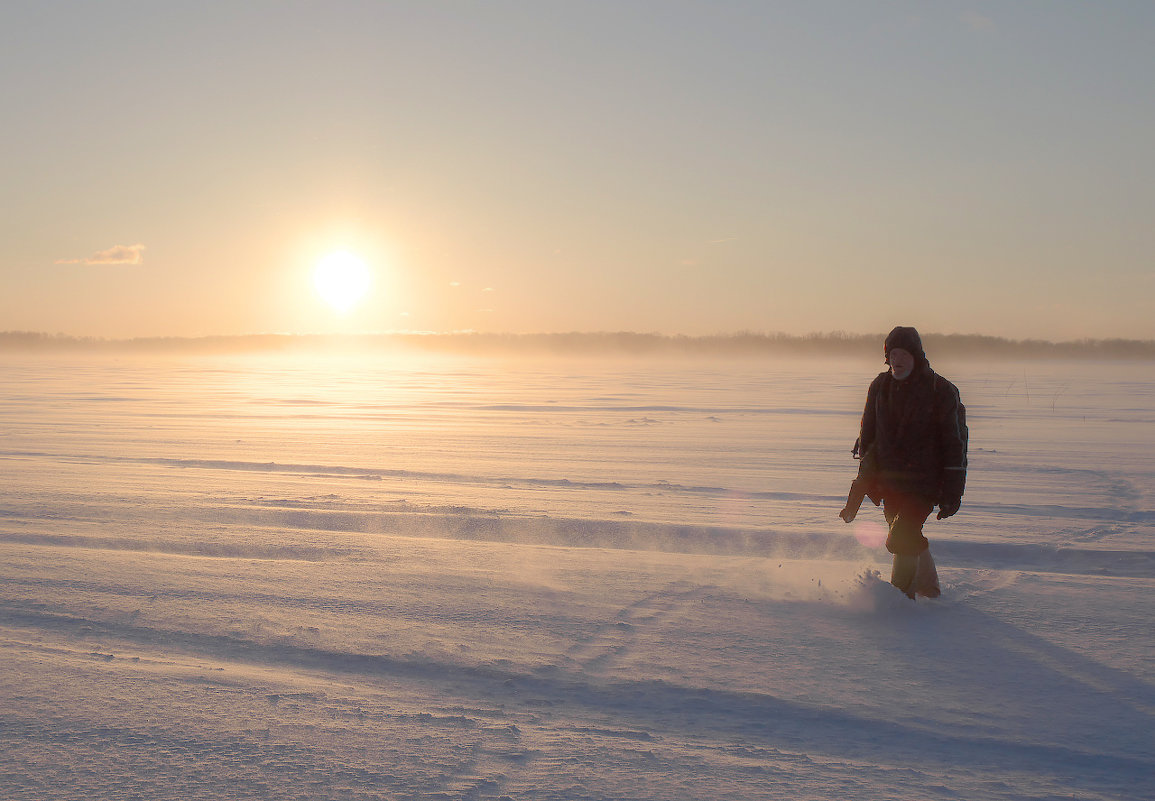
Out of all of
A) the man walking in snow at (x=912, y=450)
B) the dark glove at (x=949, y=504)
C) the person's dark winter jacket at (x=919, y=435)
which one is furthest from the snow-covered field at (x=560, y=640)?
the person's dark winter jacket at (x=919, y=435)

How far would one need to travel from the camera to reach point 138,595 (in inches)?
198

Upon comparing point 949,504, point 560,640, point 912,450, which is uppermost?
point 912,450

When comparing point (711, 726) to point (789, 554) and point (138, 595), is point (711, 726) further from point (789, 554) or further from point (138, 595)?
point (138, 595)

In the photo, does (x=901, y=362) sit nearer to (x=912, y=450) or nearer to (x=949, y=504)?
(x=912, y=450)

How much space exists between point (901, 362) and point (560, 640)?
8.08 ft

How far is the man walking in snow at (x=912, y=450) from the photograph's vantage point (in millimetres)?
4566

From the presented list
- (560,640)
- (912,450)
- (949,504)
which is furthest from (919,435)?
(560,640)

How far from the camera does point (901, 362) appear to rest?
460cm

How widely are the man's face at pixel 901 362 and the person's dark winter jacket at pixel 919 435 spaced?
27 millimetres

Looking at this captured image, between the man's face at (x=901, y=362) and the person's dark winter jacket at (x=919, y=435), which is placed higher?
the man's face at (x=901, y=362)

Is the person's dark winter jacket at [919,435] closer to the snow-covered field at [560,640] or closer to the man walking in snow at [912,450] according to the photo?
the man walking in snow at [912,450]

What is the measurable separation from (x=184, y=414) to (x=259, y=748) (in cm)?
1839

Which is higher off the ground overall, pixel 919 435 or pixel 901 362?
pixel 901 362

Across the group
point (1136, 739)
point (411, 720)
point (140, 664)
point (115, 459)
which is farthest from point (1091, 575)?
point (115, 459)
